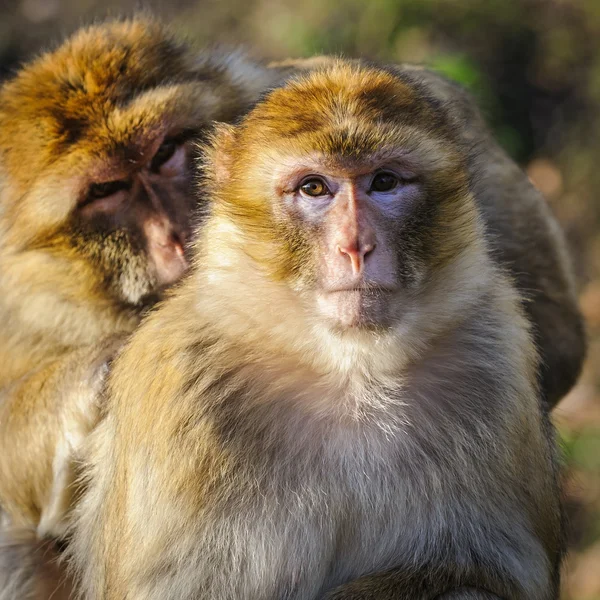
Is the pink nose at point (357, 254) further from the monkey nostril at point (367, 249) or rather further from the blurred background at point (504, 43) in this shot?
the blurred background at point (504, 43)

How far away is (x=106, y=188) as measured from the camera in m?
3.14

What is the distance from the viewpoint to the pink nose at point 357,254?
2.30 m

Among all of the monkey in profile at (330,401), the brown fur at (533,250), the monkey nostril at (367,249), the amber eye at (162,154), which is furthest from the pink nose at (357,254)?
the brown fur at (533,250)

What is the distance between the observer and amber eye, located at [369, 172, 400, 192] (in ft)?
8.13

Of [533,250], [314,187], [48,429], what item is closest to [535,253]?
[533,250]

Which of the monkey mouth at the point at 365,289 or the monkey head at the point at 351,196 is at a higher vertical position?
the monkey head at the point at 351,196

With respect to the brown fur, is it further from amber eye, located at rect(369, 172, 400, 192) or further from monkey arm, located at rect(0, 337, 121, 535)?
monkey arm, located at rect(0, 337, 121, 535)

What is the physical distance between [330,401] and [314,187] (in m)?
0.56

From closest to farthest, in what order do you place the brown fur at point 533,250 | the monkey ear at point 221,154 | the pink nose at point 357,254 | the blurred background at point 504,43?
1. the pink nose at point 357,254
2. the monkey ear at point 221,154
3. the brown fur at point 533,250
4. the blurred background at point 504,43

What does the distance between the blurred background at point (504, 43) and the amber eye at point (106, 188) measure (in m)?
4.29

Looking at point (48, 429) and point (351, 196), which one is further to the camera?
point (48, 429)

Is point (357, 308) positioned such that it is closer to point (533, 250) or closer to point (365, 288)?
point (365, 288)

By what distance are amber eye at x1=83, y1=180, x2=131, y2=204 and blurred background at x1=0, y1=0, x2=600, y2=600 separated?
4.29 m

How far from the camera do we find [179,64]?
338 centimetres
